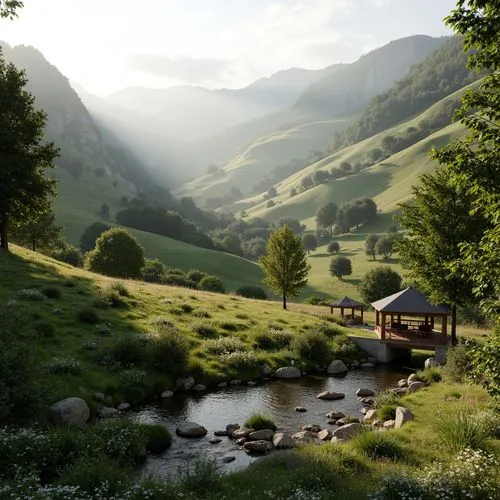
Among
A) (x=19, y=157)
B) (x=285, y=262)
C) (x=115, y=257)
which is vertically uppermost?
(x=19, y=157)

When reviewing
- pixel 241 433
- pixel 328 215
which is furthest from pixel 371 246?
pixel 241 433

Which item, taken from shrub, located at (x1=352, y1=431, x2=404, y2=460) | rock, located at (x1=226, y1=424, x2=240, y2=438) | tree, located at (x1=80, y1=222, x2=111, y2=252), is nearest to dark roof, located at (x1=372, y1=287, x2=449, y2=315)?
rock, located at (x1=226, y1=424, x2=240, y2=438)

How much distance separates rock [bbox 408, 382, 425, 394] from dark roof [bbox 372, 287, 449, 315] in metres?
11.2

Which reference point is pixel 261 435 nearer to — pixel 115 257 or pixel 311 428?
pixel 311 428

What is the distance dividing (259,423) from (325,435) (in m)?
3.36

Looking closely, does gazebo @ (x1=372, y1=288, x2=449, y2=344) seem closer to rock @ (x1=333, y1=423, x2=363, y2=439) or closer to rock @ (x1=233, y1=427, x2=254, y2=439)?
rock @ (x1=333, y1=423, x2=363, y2=439)

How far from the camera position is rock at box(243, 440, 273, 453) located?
65.8 feet

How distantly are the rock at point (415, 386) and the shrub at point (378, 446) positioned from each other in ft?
40.5

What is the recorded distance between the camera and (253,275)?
379 feet

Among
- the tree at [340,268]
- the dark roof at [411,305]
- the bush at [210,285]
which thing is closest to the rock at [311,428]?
the dark roof at [411,305]

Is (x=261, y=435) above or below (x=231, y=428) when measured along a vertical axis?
above

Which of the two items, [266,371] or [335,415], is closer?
[335,415]

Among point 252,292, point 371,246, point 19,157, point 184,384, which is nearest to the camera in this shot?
point 184,384

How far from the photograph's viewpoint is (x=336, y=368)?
3572cm
